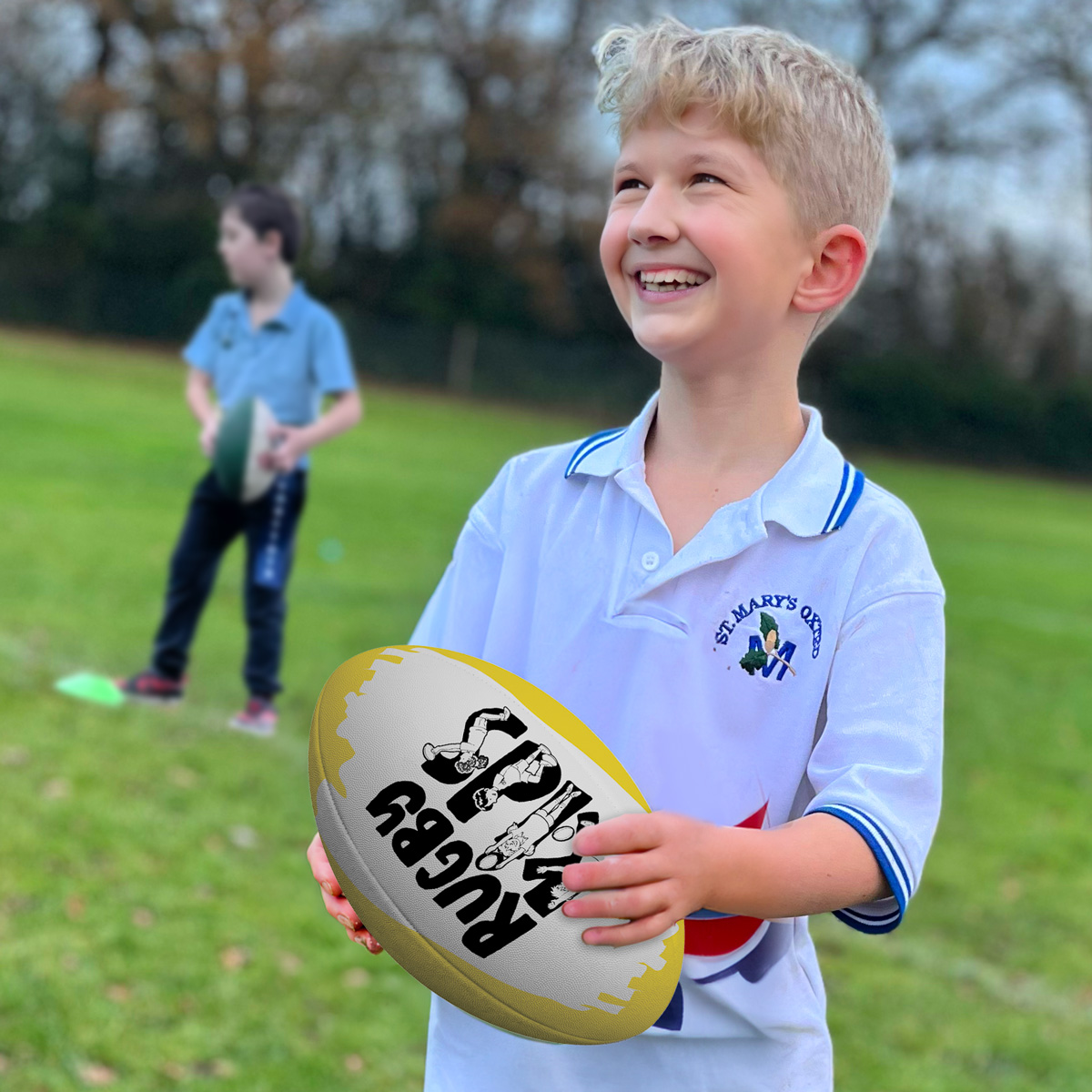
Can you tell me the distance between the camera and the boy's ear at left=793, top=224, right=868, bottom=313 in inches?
58.8

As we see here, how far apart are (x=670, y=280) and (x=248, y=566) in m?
3.39

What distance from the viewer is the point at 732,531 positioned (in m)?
1.48

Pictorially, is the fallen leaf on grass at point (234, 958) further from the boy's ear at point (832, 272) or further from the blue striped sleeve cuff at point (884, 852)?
the boy's ear at point (832, 272)

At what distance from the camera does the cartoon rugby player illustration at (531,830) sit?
1.31 metres

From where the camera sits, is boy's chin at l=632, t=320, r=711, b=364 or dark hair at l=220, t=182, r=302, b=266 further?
dark hair at l=220, t=182, r=302, b=266

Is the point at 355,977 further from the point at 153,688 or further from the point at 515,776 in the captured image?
the point at 515,776

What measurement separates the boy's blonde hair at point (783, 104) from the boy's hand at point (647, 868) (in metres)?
0.69

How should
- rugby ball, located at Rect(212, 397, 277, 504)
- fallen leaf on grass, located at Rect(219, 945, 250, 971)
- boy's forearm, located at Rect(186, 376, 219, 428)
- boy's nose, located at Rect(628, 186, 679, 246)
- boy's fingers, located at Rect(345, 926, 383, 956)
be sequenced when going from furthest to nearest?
1. boy's forearm, located at Rect(186, 376, 219, 428)
2. rugby ball, located at Rect(212, 397, 277, 504)
3. fallen leaf on grass, located at Rect(219, 945, 250, 971)
4. boy's fingers, located at Rect(345, 926, 383, 956)
5. boy's nose, located at Rect(628, 186, 679, 246)

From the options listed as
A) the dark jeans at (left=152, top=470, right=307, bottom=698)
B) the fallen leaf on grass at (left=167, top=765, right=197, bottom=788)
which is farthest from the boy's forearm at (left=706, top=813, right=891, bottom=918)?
the dark jeans at (left=152, top=470, right=307, bottom=698)

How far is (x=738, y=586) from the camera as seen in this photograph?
1.48m

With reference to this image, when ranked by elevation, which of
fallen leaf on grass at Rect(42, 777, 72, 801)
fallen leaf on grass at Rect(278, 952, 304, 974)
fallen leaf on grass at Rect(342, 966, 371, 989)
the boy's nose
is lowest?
fallen leaf on grass at Rect(42, 777, 72, 801)

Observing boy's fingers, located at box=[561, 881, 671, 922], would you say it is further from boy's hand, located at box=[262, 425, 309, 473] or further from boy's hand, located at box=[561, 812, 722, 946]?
boy's hand, located at box=[262, 425, 309, 473]

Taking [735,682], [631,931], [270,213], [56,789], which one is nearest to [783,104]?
[735,682]

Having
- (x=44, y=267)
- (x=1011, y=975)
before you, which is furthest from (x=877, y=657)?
(x=44, y=267)
